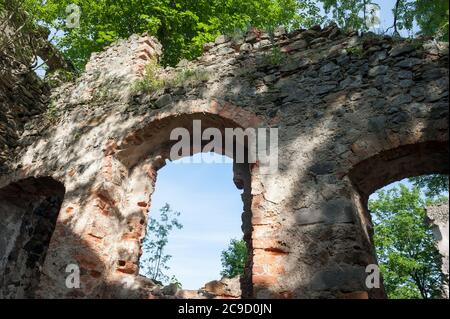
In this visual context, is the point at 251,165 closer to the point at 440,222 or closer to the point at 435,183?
the point at 435,183

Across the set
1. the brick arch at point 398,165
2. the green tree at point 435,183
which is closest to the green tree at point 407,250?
the green tree at point 435,183

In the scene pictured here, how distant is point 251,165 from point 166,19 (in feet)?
20.4

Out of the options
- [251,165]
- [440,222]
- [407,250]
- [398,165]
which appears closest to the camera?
[398,165]

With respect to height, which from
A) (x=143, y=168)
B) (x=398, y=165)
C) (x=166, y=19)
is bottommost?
(x=398, y=165)

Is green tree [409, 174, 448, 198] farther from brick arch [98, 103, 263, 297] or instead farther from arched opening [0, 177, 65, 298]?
arched opening [0, 177, 65, 298]

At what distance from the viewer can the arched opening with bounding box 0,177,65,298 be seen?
536 centimetres

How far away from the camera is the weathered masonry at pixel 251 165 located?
3174mm

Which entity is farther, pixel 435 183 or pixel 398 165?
pixel 435 183

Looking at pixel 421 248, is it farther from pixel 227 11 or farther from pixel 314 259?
pixel 314 259

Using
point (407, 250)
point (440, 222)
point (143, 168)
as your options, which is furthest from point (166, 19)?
point (407, 250)

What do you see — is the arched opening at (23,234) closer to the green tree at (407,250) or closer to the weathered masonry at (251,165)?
the weathered masonry at (251,165)

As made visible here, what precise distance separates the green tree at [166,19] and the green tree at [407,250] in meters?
10.0

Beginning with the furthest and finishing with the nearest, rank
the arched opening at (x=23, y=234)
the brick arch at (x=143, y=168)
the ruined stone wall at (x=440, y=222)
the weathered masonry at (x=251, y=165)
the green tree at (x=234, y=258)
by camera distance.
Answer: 1. the green tree at (x=234, y=258)
2. the ruined stone wall at (x=440, y=222)
3. the arched opening at (x=23, y=234)
4. the brick arch at (x=143, y=168)
5. the weathered masonry at (x=251, y=165)

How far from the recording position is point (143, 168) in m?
4.78
